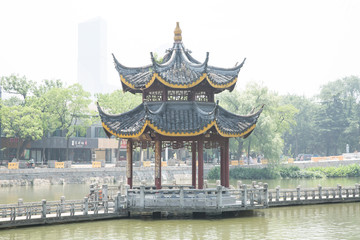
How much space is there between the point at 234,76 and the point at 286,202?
866cm

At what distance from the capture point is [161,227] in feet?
76.7

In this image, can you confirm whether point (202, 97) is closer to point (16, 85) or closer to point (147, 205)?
point (147, 205)

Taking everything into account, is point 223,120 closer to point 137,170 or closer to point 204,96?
point 204,96

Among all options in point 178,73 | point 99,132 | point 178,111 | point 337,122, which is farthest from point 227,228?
point 337,122

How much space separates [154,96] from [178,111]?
2244 mm

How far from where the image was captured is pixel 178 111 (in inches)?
1066

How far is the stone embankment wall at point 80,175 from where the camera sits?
52031mm

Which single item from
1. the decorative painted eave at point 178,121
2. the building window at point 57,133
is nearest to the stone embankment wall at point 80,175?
the building window at point 57,133

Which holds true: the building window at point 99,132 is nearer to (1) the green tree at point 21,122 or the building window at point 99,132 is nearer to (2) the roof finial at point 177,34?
(1) the green tree at point 21,122

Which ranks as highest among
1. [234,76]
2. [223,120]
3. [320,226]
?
[234,76]

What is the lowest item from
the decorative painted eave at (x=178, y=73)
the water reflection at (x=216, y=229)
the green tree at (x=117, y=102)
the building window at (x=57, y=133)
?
the water reflection at (x=216, y=229)

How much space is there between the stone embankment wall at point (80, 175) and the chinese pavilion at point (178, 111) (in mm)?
26841

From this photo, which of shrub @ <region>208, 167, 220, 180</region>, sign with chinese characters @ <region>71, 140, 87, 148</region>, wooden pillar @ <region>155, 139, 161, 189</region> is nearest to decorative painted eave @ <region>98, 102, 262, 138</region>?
wooden pillar @ <region>155, 139, 161, 189</region>

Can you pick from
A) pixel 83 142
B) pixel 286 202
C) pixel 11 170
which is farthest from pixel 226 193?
pixel 83 142
